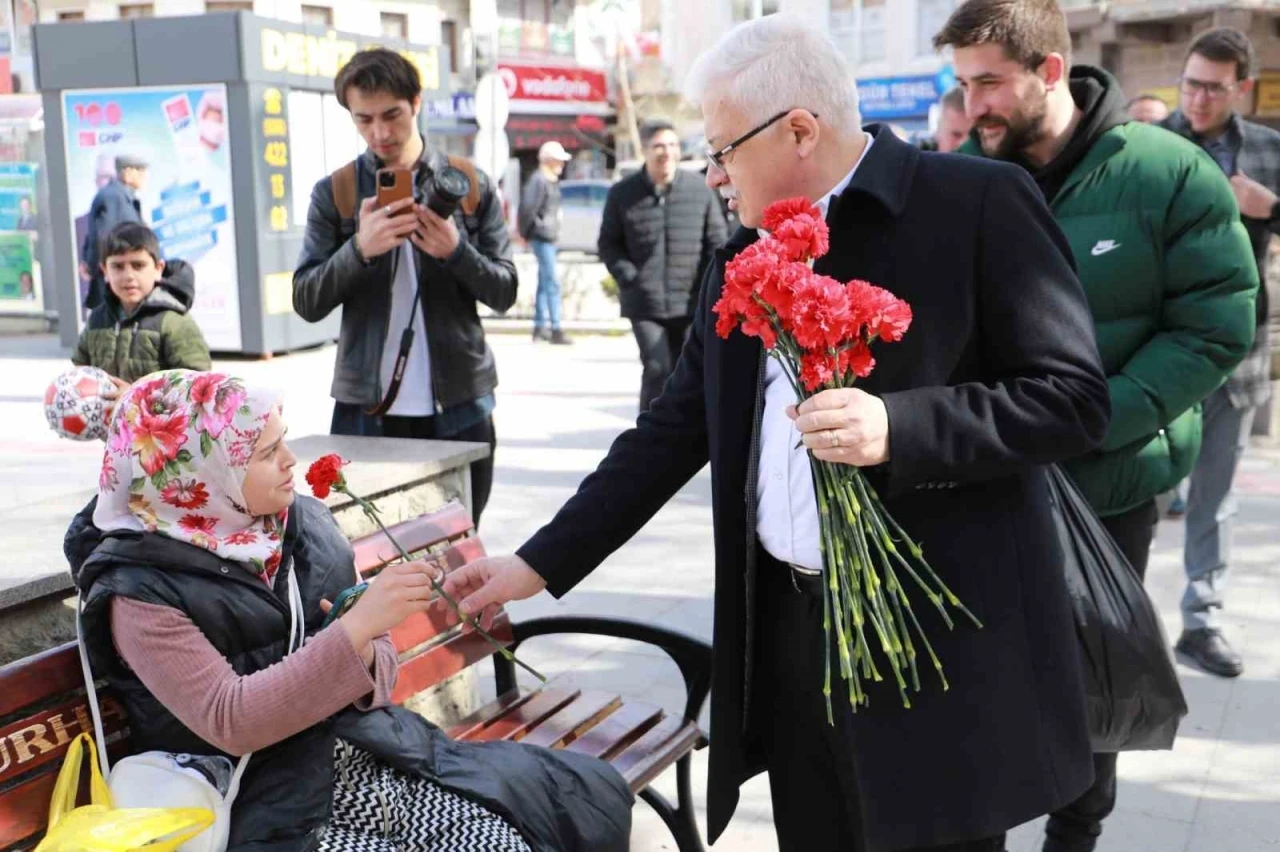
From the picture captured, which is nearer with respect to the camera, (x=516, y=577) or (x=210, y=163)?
(x=516, y=577)

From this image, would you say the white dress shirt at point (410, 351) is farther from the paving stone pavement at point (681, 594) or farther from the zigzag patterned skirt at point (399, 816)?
the zigzag patterned skirt at point (399, 816)

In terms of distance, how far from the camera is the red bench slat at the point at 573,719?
3.13 metres

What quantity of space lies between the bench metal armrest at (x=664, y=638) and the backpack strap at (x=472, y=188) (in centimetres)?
141

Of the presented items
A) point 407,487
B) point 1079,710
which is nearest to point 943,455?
point 1079,710

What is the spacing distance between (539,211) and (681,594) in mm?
9174

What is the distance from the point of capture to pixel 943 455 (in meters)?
1.93

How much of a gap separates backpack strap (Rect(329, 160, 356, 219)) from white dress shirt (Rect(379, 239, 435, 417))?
21 cm

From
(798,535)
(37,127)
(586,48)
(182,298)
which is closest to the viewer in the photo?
(798,535)

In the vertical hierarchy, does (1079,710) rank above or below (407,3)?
below

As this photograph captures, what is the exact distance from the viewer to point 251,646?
244 cm

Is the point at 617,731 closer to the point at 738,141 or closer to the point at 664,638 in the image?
the point at 664,638

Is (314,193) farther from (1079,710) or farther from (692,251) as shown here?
(692,251)

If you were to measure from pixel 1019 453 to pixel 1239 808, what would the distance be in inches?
90.1

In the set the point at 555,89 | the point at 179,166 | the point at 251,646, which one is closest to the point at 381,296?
the point at 251,646
